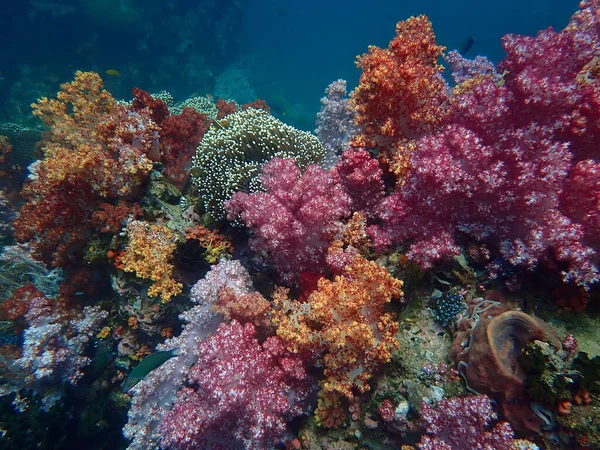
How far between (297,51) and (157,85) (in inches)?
2295

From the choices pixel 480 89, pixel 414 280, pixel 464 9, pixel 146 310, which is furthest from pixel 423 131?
pixel 464 9

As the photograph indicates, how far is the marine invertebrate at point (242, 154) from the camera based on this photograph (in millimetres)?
5258

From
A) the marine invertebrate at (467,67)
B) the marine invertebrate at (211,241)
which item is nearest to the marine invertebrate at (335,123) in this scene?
the marine invertebrate at (467,67)

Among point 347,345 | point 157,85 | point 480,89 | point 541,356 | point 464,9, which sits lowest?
point 347,345

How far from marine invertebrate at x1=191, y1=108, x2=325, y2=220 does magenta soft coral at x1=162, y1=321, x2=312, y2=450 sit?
222 centimetres

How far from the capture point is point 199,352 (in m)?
4.18

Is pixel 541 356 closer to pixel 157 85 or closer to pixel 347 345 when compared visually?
pixel 347 345

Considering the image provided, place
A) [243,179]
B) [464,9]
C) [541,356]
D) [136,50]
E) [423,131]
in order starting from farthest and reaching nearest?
[464,9] < [136,50] < [243,179] < [423,131] < [541,356]

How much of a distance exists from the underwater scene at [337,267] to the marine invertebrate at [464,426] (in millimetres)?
18

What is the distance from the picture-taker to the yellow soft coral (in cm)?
511

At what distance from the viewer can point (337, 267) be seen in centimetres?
422

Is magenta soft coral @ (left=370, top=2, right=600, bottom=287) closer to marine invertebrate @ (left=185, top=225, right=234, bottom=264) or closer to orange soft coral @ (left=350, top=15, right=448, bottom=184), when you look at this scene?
orange soft coral @ (left=350, top=15, right=448, bottom=184)

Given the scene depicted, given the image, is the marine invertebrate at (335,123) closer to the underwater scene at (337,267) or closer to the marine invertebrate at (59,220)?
the underwater scene at (337,267)

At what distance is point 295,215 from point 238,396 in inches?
94.7
